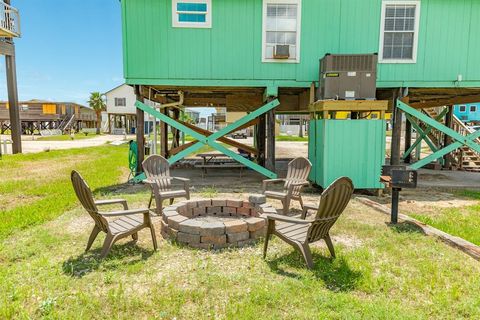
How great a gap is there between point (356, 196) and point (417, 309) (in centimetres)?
540

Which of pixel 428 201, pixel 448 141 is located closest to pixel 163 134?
pixel 428 201

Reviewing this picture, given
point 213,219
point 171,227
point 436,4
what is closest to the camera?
point 171,227

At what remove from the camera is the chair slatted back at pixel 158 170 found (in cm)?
673

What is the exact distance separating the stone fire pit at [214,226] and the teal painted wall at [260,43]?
470 centimetres

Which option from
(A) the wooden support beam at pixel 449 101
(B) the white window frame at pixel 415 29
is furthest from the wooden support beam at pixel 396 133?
(A) the wooden support beam at pixel 449 101

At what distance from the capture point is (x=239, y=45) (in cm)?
912

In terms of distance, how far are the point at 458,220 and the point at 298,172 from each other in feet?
10.7

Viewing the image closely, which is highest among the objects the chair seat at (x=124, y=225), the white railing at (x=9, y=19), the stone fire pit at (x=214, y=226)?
the white railing at (x=9, y=19)

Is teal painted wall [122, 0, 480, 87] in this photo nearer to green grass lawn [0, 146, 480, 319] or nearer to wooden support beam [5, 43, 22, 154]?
green grass lawn [0, 146, 480, 319]

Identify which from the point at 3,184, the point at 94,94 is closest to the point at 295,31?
the point at 3,184

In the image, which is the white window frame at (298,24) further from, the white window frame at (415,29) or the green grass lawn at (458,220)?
the green grass lawn at (458,220)

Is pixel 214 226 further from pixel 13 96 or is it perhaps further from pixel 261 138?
pixel 13 96

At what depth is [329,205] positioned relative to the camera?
3.86 metres

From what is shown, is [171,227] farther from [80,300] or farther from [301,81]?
[301,81]
